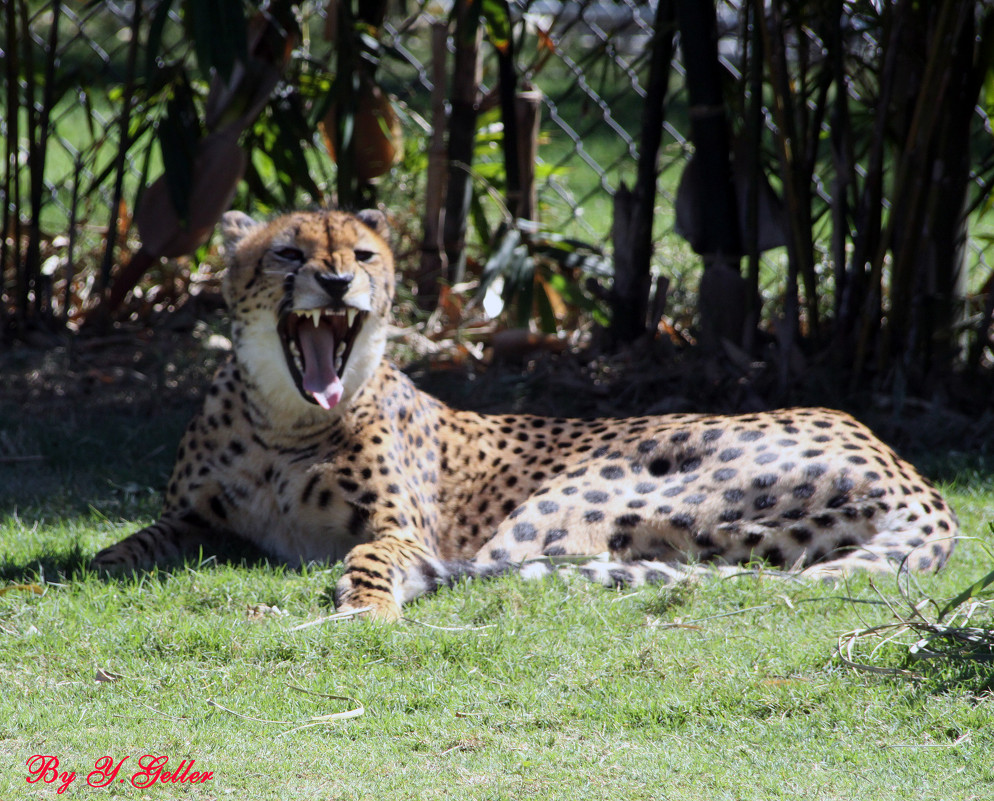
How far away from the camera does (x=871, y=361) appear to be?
4.89 m

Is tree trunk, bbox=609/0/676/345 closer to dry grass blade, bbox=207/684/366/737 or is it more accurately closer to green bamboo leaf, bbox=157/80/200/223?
green bamboo leaf, bbox=157/80/200/223

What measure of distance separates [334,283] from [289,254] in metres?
0.19

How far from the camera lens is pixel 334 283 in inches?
132

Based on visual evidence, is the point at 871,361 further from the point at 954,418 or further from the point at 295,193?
the point at 295,193

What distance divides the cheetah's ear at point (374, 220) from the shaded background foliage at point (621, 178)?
1012 millimetres

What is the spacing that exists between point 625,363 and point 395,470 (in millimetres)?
1908

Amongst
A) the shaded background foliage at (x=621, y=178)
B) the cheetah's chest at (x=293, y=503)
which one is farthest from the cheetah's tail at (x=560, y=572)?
the shaded background foliage at (x=621, y=178)

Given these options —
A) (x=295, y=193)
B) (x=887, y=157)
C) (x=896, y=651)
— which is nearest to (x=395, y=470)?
(x=896, y=651)

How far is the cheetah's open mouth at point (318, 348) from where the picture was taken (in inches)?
136

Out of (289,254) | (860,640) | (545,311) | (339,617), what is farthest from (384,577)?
(545,311)

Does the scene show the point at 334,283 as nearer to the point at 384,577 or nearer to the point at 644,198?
the point at 384,577

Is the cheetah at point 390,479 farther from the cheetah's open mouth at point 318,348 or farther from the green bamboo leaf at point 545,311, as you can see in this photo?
the green bamboo leaf at point 545,311
